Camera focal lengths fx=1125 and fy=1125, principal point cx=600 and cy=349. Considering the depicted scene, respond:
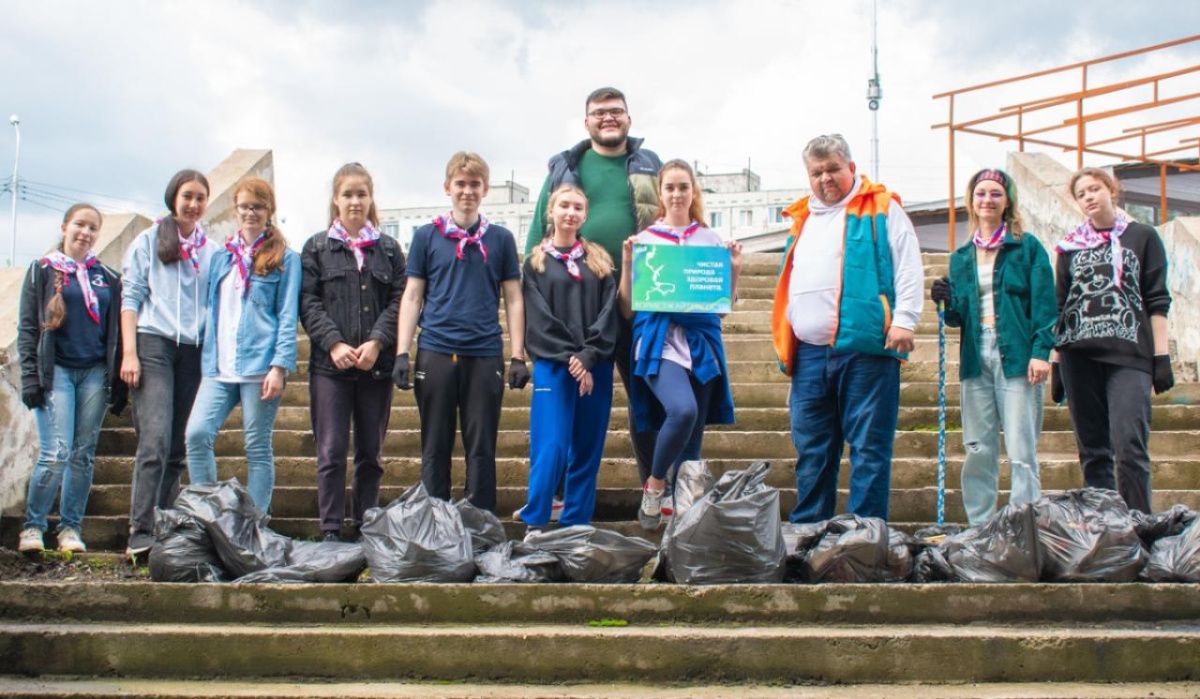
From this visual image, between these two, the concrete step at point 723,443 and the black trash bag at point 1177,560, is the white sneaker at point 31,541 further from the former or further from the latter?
the black trash bag at point 1177,560

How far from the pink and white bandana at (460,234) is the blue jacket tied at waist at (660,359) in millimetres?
818

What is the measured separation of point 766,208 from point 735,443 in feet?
116

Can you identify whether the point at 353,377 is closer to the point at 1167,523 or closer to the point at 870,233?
the point at 870,233

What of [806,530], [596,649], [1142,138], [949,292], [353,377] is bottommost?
[596,649]

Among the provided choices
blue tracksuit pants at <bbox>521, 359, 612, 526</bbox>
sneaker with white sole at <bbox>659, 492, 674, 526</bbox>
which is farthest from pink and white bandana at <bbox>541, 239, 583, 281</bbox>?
sneaker with white sole at <bbox>659, 492, 674, 526</bbox>

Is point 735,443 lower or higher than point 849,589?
higher

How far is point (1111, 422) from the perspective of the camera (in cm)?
502

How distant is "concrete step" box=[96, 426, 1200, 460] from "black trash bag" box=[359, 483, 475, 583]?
6.33ft

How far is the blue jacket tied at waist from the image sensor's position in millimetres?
5121

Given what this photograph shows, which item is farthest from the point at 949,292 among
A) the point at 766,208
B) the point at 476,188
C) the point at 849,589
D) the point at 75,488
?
the point at 766,208

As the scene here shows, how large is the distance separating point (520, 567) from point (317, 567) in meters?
0.78

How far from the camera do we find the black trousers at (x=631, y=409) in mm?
5309

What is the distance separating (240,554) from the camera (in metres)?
4.35

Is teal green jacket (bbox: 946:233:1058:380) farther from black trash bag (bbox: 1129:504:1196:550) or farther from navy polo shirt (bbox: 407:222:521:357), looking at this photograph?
navy polo shirt (bbox: 407:222:521:357)
